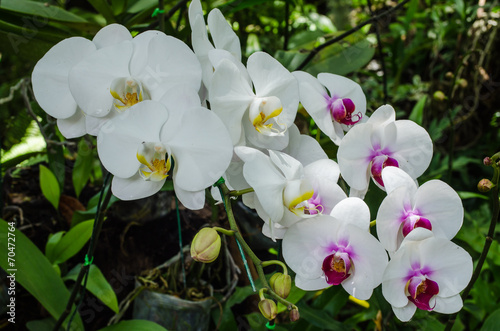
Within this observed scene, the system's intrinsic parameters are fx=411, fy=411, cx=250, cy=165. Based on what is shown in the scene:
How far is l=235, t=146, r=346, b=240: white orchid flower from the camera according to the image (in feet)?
1.20

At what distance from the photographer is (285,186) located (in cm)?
38

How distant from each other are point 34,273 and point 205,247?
17.4 inches

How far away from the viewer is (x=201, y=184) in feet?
1.29

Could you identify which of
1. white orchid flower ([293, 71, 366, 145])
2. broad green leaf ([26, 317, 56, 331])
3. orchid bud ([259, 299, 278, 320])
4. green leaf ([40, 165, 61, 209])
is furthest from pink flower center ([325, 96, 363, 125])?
green leaf ([40, 165, 61, 209])

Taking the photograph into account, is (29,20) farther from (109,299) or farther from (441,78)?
(441,78)

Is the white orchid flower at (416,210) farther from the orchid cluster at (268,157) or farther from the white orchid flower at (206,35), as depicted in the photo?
the white orchid flower at (206,35)

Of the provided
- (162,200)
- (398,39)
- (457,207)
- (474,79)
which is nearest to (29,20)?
(162,200)

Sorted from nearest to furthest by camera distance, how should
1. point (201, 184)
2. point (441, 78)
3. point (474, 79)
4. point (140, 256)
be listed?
point (201, 184) → point (140, 256) → point (474, 79) → point (441, 78)

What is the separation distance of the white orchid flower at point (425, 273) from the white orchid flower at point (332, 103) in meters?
0.15

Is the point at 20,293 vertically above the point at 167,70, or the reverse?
the point at 167,70

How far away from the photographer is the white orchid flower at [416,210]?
15.1 inches

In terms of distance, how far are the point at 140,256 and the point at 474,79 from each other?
1639mm

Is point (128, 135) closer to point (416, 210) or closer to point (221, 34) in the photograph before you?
point (221, 34)

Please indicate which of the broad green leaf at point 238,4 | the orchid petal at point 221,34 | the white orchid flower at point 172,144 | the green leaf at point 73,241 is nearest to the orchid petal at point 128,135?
the white orchid flower at point 172,144
